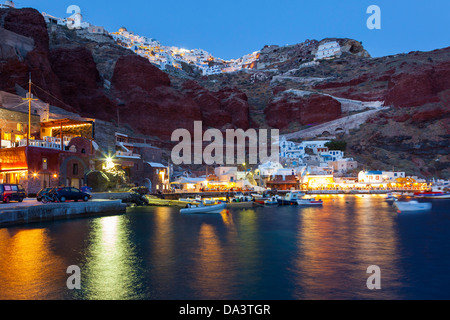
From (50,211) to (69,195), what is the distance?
4.37 meters

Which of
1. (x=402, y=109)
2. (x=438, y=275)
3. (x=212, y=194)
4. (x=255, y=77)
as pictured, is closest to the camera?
(x=438, y=275)

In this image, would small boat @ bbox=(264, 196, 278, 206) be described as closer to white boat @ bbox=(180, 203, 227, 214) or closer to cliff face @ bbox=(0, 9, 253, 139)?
white boat @ bbox=(180, 203, 227, 214)

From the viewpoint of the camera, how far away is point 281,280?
12641 mm

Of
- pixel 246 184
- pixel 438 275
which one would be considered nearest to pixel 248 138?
pixel 246 184

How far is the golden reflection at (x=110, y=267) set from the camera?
10.9 meters

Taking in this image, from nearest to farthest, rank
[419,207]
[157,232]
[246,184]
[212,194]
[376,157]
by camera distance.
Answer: [157,232]
[419,207]
[212,194]
[246,184]
[376,157]

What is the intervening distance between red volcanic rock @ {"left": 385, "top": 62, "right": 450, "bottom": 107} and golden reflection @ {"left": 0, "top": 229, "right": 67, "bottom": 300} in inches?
4563

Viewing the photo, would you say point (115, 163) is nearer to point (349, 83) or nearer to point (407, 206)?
point (407, 206)

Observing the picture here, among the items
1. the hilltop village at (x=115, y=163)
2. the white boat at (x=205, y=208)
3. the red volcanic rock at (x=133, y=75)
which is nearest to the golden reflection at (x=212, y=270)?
the white boat at (x=205, y=208)

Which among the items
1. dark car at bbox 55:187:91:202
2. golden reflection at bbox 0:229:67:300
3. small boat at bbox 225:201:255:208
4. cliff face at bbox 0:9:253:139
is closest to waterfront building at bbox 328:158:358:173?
cliff face at bbox 0:9:253:139

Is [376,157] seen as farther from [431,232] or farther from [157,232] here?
[157,232]

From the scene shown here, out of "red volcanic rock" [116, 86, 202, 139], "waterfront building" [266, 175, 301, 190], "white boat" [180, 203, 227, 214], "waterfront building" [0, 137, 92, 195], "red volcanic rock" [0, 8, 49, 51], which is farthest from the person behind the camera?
"red volcanic rock" [116, 86, 202, 139]

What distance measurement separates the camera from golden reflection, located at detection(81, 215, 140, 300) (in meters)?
10.9

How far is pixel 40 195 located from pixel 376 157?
8564cm
